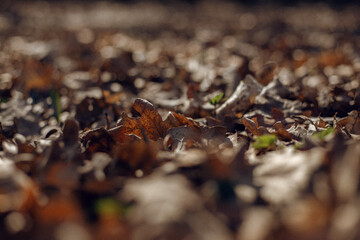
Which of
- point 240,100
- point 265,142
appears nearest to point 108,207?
point 265,142

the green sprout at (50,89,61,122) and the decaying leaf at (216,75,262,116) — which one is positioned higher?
the decaying leaf at (216,75,262,116)

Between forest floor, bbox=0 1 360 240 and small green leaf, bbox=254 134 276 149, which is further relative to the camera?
small green leaf, bbox=254 134 276 149

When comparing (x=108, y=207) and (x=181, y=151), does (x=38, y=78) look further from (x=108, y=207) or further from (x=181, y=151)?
(x=108, y=207)

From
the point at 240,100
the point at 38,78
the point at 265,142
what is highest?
→ the point at 265,142

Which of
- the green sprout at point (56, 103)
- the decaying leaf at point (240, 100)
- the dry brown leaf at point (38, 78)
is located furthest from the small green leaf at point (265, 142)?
the dry brown leaf at point (38, 78)

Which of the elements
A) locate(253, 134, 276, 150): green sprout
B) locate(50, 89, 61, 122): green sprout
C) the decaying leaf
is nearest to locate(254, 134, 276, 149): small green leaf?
locate(253, 134, 276, 150): green sprout

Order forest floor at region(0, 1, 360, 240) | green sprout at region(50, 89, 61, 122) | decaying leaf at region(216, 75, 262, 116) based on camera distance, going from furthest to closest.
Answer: green sprout at region(50, 89, 61, 122) → decaying leaf at region(216, 75, 262, 116) → forest floor at region(0, 1, 360, 240)

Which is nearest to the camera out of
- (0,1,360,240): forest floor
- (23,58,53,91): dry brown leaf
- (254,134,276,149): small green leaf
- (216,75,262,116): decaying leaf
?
(0,1,360,240): forest floor

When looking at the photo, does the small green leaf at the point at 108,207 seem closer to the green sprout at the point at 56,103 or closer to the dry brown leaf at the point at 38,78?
the green sprout at the point at 56,103

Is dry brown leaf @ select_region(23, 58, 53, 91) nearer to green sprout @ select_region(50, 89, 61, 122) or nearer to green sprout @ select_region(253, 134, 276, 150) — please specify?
green sprout @ select_region(50, 89, 61, 122)

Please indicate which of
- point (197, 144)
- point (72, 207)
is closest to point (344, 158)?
point (197, 144)
